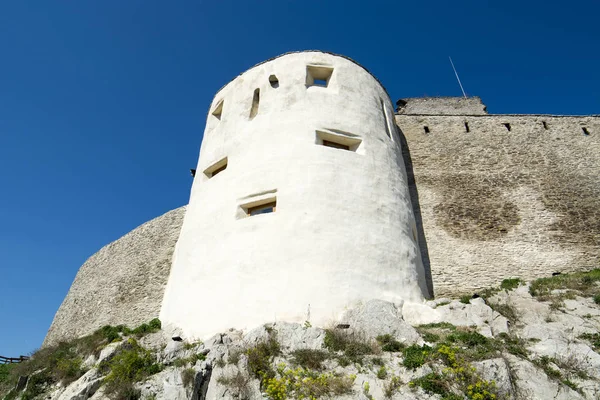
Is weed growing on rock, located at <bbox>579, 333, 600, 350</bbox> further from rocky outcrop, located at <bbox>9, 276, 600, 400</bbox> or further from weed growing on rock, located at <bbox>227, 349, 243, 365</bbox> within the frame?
weed growing on rock, located at <bbox>227, 349, 243, 365</bbox>

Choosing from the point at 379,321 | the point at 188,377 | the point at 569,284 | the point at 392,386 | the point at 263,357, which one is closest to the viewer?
the point at 392,386

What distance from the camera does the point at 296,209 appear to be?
10.2 m

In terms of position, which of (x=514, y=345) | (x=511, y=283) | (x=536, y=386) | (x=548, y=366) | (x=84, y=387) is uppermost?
(x=511, y=283)

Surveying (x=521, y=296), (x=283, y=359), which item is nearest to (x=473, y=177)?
(x=521, y=296)

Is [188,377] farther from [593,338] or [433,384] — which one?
[593,338]

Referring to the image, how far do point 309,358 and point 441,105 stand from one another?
18.9 metres

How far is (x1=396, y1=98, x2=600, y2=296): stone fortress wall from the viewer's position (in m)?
13.2

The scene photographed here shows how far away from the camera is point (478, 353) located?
7398 mm

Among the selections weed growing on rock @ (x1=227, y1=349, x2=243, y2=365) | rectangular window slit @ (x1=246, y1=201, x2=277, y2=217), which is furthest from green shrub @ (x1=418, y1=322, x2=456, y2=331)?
rectangular window slit @ (x1=246, y1=201, x2=277, y2=217)

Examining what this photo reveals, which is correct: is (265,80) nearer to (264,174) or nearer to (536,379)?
(264,174)

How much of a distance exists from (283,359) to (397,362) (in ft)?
6.51

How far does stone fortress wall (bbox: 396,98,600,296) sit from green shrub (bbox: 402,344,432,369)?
5.23 metres

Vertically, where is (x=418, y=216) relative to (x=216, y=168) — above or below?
below

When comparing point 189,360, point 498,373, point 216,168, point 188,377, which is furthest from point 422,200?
point 188,377
